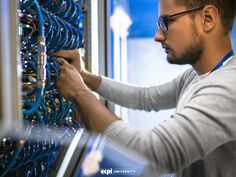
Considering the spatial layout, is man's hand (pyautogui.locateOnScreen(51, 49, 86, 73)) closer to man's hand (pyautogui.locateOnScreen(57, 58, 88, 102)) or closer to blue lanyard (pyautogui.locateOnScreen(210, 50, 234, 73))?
man's hand (pyautogui.locateOnScreen(57, 58, 88, 102))

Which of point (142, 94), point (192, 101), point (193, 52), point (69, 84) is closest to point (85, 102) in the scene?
point (69, 84)

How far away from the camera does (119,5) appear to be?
9.34 feet

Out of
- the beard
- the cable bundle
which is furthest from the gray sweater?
the cable bundle

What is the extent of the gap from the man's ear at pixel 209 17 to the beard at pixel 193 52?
0.05m

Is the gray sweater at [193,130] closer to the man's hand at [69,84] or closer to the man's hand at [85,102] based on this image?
the man's hand at [85,102]

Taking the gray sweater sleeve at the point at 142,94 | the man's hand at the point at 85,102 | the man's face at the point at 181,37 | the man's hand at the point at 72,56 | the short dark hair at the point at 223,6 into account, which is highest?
the short dark hair at the point at 223,6

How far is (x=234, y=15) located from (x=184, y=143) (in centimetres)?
72

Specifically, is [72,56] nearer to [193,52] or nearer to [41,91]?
[41,91]

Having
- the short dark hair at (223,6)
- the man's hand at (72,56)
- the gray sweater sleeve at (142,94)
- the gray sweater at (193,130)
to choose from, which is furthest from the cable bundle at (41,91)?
the short dark hair at (223,6)

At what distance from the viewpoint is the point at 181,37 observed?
52.4 inches

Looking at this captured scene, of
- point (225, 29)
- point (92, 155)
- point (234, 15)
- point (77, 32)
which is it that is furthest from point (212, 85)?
point (92, 155)

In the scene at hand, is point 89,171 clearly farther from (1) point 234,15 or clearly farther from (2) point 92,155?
(1) point 234,15

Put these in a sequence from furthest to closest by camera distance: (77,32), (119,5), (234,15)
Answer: (119,5) < (77,32) < (234,15)

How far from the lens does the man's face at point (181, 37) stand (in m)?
1.32
